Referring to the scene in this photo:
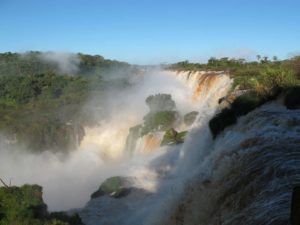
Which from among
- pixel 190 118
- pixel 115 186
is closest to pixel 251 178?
pixel 115 186

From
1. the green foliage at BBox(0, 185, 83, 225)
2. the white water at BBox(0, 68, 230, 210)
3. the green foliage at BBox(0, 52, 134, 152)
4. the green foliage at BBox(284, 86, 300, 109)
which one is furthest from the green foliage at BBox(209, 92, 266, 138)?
the green foliage at BBox(0, 52, 134, 152)

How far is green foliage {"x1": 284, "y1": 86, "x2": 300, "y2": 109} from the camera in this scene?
41.5 ft

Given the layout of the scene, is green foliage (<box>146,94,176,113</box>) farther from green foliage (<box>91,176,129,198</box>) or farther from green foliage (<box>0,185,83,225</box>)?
green foliage (<box>0,185,83,225</box>)

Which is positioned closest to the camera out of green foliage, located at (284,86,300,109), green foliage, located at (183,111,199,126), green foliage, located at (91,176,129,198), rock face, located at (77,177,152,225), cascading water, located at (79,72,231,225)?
green foliage, located at (284,86,300,109)

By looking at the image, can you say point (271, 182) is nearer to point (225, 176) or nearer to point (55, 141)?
point (225, 176)

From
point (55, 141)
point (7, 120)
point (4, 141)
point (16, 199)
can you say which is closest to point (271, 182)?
point (16, 199)

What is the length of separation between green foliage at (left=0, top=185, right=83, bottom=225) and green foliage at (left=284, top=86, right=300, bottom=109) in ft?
22.7

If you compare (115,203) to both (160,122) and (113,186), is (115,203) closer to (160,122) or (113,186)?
(113,186)

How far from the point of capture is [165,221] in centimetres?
1184

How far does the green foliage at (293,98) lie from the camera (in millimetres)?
12636

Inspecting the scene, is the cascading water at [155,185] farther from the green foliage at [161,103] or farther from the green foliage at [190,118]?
the green foliage at [161,103]

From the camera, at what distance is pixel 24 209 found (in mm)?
12227

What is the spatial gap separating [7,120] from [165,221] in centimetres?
4513

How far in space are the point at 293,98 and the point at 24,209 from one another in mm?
8027
